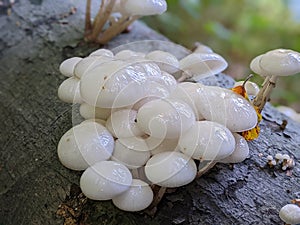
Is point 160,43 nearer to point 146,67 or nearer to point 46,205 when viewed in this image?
point 146,67

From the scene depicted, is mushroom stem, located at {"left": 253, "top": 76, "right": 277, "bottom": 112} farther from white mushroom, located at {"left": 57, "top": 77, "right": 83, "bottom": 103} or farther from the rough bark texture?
white mushroom, located at {"left": 57, "top": 77, "right": 83, "bottom": 103}

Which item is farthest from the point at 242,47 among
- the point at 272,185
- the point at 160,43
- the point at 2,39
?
the point at 272,185

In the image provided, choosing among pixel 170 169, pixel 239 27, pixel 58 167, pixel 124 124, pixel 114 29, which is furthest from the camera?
pixel 239 27

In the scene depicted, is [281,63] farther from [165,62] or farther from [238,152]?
[165,62]

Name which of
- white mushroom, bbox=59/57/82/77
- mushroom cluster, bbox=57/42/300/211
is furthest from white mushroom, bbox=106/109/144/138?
white mushroom, bbox=59/57/82/77

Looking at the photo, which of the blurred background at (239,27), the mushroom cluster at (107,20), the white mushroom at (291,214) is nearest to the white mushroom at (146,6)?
the mushroom cluster at (107,20)

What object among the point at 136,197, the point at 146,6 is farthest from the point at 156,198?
the point at 146,6

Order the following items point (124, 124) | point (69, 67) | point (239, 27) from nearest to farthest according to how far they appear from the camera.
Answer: point (124, 124) → point (69, 67) → point (239, 27)
